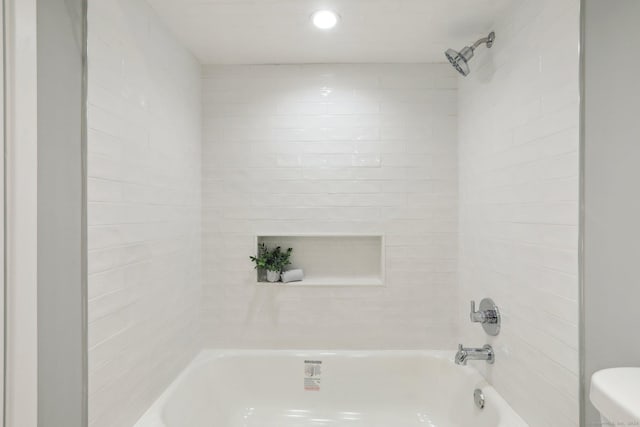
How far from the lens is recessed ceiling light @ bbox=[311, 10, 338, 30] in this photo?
1768 millimetres

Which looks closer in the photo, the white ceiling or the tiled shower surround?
the tiled shower surround

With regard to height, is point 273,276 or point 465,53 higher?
point 465,53

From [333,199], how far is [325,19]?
100 cm

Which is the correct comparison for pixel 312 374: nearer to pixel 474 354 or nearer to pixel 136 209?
pixel 474 354

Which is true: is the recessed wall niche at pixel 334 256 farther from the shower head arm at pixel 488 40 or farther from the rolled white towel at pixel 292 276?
the shower head arm at pixel 488 40

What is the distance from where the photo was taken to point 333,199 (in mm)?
2367

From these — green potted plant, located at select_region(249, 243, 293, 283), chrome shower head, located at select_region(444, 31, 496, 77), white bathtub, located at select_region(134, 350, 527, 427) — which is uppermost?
chrome shower head, located at select_region(444, 31, 496, 77)

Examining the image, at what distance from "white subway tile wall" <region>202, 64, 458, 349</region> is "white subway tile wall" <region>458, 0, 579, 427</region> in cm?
30

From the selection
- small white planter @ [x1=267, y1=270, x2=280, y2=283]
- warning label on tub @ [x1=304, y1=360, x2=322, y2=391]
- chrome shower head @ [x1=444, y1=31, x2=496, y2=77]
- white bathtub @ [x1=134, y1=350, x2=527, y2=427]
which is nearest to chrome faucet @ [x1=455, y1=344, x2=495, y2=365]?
white bathtub @ [x1=134, y1=350, x2=527, y2=427]

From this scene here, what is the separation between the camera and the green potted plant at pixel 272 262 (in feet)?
7.65

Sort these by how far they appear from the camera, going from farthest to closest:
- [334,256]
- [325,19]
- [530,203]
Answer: [334,256]
[325,19]
[530,203]

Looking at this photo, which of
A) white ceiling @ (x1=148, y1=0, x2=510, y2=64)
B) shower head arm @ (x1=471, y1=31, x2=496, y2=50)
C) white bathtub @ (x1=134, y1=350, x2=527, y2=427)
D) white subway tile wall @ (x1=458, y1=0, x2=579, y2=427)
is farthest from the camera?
white bathtub @ (x1=134, y1=350, x2=527, y2=427)

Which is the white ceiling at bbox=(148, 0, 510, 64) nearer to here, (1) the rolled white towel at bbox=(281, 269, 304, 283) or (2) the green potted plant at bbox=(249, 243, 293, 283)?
(2) the green potted plant at bbox=(249, 243, 293, 283)

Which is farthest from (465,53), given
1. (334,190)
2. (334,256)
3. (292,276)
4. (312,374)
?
(312,374)
